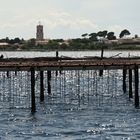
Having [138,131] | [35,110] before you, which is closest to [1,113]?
[35,110]

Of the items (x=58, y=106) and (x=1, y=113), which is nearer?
(x=1, y=113)

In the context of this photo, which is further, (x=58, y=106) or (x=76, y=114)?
(x=58, y=106)

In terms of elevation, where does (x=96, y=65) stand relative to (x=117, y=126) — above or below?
above

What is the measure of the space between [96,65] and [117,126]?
473 inches

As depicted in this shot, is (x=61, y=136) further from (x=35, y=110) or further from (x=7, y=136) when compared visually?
(x=35, y=110)

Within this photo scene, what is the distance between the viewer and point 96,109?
191 feet

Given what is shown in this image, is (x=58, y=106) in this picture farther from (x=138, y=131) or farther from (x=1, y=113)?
(x=138, y=131)

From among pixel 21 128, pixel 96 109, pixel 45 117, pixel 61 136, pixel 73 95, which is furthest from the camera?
pixel 73 95

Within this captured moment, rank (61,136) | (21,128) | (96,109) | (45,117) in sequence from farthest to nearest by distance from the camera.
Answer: (96,109) < (45,117) < (21,128) < (61,136)

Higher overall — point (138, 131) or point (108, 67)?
point (108, 67)

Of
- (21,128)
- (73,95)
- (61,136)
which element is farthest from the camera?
(73,95)

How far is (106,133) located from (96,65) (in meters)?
15.0

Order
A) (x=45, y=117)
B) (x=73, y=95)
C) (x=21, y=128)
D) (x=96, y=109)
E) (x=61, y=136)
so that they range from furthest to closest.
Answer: (x=73, y=95), (x=96, y=109), (x=45, y=117), (x=21, y=128), (x=61, y=136)

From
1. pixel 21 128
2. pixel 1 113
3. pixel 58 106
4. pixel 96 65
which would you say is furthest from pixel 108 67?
pixel 21 128
